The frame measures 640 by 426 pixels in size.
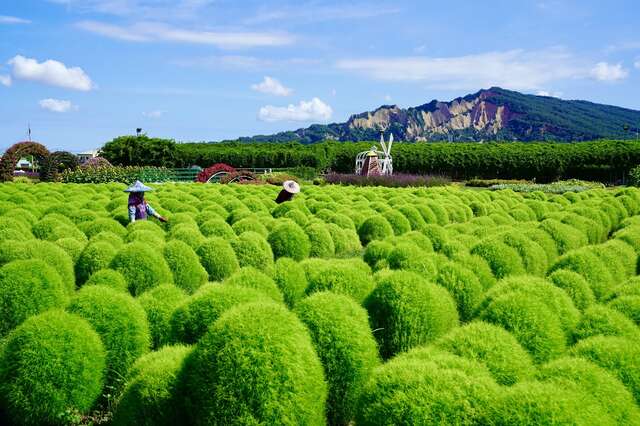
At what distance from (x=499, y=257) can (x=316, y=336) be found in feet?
14.9

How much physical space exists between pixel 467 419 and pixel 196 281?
238 inches

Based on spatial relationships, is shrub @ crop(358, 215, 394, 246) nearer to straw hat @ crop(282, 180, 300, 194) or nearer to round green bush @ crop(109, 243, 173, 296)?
straw hat @ crop(282, 180, 300, 194)

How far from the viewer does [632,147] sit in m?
56.2

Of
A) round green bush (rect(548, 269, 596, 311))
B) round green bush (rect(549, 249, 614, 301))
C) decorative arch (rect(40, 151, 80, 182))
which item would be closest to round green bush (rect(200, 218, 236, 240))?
round green bush (rect(549, 249, 614, 301))

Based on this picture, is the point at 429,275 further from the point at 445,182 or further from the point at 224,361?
the point at 445,182

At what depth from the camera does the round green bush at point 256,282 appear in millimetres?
6730

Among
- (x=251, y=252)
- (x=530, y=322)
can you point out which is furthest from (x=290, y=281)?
(x=251, y=252)

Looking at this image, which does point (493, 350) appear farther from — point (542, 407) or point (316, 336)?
point (316, 336)

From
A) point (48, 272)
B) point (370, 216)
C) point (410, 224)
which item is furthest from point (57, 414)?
point (410, 224)

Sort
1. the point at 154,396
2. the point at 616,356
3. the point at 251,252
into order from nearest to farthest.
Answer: the point at 154,396 < the point at 616,356 < the point at 251,252

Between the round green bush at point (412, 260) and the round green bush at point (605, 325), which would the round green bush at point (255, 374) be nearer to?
the round green bush at point (605, 325)

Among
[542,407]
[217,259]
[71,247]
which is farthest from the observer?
[71,247]

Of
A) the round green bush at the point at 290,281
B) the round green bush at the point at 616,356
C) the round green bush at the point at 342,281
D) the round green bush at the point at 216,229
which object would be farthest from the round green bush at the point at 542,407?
the round green bush at the point at 216,229

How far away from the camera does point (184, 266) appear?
29.5 ft
